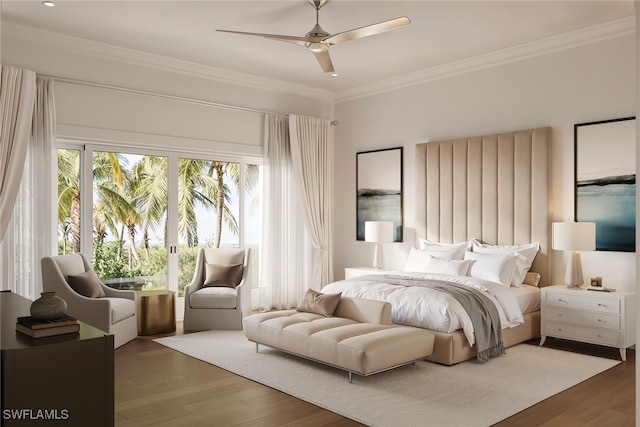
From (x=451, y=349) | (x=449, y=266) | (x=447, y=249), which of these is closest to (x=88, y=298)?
(x=451, y=349)

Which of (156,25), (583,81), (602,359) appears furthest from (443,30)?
(602,359)

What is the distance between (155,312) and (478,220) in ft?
12.2

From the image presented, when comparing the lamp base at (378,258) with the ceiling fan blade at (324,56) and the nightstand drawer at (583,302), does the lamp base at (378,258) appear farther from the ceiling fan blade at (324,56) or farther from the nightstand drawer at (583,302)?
the ceiling fan blade at (324,56)

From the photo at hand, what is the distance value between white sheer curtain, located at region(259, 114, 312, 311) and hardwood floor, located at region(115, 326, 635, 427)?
282cm

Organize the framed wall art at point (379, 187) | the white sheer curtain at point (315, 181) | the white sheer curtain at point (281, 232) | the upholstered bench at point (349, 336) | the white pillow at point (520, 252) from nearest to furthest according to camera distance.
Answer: the upholstered bench at point (349, 336)
the white pillow at point (520, 252)
the framed wall art at point (379, 187)
the white sheer curtain at point (281, 232)
the white sheer curtain at point (315, 181)

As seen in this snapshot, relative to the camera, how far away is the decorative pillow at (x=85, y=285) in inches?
203

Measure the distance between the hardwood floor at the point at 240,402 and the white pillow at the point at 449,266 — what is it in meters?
1.67

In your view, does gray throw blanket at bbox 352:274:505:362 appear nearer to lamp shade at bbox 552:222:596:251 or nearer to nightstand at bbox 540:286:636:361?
nightstand at bbox 540:286:636:361

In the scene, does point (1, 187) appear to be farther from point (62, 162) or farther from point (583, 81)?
point (583, 81)

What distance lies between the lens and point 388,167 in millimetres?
7305

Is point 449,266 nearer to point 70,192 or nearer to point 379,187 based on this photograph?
point 379,187

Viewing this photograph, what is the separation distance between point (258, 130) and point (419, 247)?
263 cm

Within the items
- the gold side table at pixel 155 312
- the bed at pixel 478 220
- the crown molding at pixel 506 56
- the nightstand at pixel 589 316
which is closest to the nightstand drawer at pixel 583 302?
the nightstand at pixel 589 316

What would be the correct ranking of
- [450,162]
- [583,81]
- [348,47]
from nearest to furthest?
[583,81] → [348,47] → [450,162]
